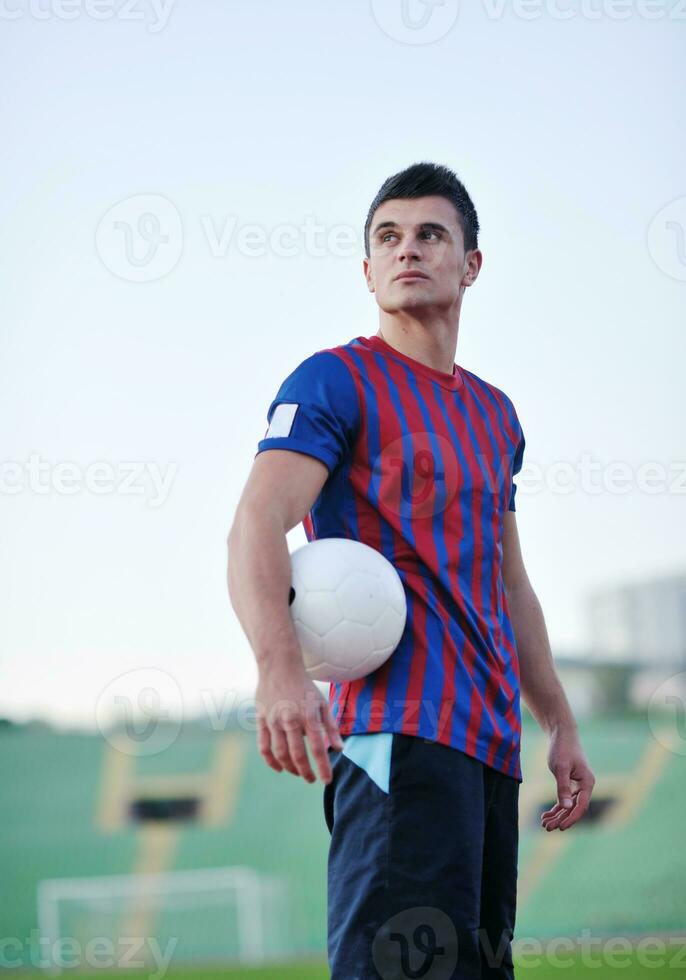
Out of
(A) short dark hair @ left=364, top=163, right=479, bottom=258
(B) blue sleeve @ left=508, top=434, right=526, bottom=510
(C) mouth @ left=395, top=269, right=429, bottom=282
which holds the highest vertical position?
(A) short dark hair @ left=364, top=163, right=479, bottom=258

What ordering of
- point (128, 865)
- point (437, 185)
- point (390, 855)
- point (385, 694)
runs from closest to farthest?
point (390, 855) < point (385, 694) < point (437, 185) < point (128, 865)

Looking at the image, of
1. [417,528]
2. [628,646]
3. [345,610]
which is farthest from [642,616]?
[345,610]

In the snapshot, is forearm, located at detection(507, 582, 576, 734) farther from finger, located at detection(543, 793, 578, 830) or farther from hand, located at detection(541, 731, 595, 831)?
finger, located at detection(543, 793, 578, 830)

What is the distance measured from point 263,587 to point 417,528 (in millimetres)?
325

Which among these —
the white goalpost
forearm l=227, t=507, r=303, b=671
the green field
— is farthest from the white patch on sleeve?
the white goalpost

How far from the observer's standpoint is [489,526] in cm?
208

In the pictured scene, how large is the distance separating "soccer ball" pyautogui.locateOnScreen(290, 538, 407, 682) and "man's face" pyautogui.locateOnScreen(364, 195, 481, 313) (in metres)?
0.59

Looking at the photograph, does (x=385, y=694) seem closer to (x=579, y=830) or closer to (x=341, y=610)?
(x=341, y=610)

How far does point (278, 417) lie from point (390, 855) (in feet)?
2.37

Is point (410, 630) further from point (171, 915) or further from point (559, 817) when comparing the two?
point (171, 915)

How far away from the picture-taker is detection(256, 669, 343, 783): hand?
1621 mm

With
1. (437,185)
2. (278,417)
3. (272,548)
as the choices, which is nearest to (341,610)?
(272,548)

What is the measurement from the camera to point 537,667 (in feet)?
7.79

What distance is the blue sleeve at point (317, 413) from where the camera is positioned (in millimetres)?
1896
